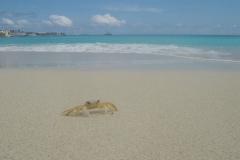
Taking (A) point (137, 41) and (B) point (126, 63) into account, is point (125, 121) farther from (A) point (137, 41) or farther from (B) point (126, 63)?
(A) point (137, 41)

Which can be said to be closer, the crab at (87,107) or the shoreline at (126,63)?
the crab at (87,107)

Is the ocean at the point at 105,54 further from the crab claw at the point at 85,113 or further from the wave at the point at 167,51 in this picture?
the crab claw at the point at 85,113

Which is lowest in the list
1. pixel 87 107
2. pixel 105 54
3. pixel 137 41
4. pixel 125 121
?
pixel 125 121

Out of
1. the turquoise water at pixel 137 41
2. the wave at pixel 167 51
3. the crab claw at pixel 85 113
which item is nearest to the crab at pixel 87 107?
the crab claw at pixel 85 113

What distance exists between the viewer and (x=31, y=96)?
16.6 feet

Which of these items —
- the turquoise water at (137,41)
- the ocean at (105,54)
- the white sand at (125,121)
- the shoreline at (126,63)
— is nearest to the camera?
the white sand at (125,121)

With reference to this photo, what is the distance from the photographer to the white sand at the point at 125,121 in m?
2.76

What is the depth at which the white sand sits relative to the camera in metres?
2.76

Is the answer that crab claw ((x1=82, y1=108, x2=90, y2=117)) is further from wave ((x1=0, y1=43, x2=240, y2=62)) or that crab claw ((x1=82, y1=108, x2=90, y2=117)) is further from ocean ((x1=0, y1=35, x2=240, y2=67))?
wave ((x1=0, y1=43, x2=240, y2=62))

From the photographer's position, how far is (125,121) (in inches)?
145

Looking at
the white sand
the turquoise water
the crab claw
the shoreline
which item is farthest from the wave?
the crab claw

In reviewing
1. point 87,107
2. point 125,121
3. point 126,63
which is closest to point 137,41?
point 126,63

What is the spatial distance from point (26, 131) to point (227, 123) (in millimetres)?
2988

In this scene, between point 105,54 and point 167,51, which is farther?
point 167,51
